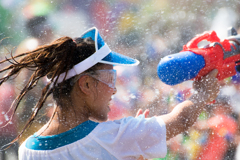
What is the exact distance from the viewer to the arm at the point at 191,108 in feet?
4.51

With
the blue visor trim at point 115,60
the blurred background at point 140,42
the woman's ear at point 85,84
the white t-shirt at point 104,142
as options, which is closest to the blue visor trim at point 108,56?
the blue visor trim at point 115,60

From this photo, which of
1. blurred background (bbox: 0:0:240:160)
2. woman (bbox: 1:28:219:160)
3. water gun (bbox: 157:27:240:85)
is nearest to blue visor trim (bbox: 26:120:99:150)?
woman (bbox: 1:28:219:160)

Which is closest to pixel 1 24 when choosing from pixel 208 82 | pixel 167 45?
pixel 167 45

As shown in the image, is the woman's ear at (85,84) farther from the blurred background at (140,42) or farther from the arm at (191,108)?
the blurred background at (140,42)

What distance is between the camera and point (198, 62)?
1.64 metres

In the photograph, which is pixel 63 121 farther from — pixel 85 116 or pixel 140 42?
pixel 140 42

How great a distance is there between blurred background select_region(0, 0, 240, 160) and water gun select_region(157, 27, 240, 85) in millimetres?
1057

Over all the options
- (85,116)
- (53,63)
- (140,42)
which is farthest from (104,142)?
(140,42)

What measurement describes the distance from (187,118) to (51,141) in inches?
30.4

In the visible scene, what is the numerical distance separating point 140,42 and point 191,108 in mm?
2523

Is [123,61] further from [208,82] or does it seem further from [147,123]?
[208,82]

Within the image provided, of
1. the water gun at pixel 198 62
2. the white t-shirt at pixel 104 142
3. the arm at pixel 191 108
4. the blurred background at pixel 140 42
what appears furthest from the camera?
the blurred background at pixel 140 42

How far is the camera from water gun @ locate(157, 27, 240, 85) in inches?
A: 64.1

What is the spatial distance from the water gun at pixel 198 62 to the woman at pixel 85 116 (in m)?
0.24
